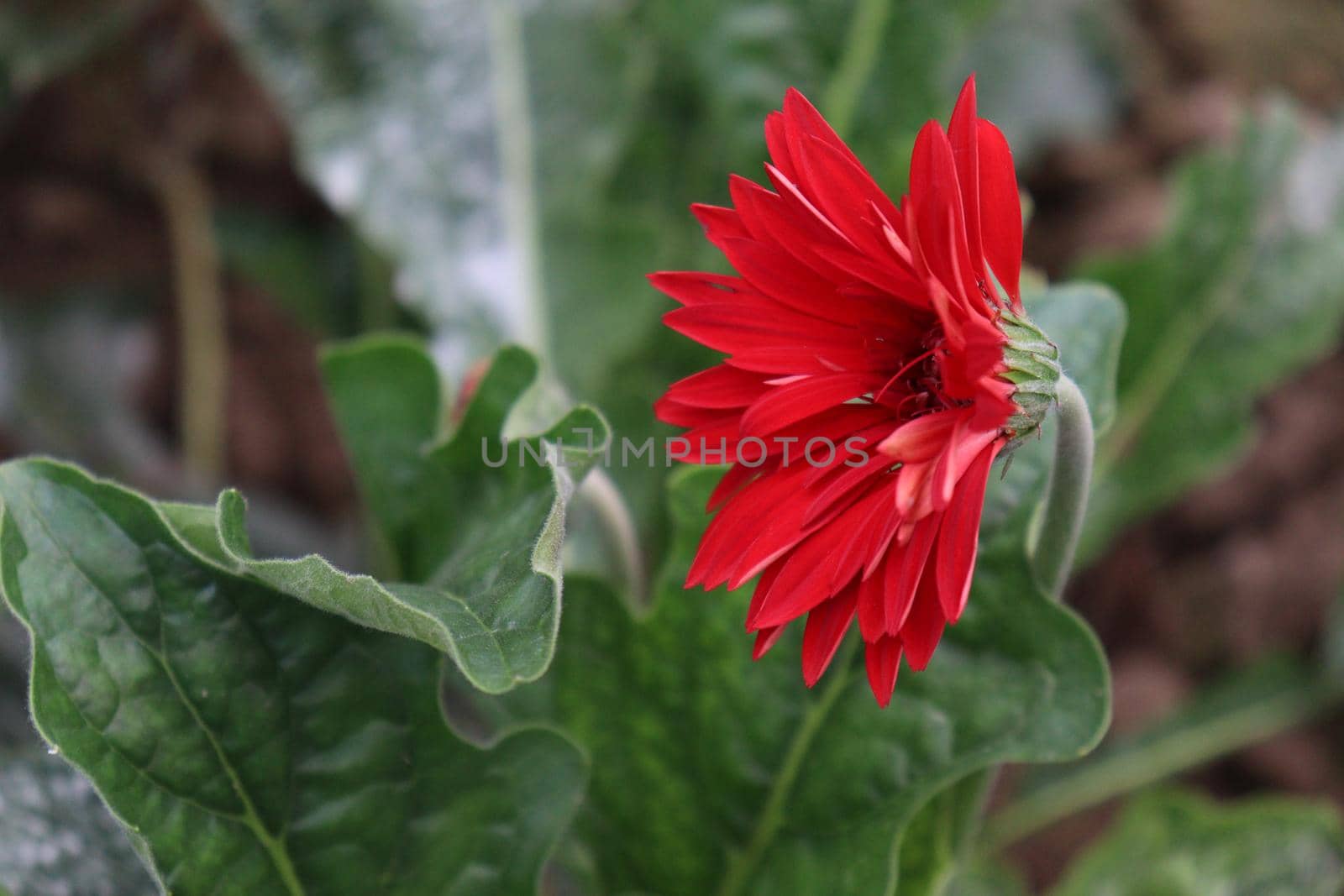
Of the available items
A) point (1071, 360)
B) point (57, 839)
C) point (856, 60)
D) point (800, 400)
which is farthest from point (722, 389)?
point (856, 60)

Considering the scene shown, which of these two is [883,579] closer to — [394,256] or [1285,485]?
[394,256]

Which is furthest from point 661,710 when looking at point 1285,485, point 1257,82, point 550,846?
point 1257,82

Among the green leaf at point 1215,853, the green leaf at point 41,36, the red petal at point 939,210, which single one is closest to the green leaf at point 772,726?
the red petal at point 939,210

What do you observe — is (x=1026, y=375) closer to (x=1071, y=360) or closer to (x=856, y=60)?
(x=1071, y=360)

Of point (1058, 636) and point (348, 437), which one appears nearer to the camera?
point (1058, 636)

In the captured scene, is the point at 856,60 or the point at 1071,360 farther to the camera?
Answer: the point at 856,60

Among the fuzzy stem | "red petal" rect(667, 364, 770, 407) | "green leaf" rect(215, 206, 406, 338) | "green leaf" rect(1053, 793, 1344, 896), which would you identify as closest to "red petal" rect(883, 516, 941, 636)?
"red petal" rect(667, 364, 770, 407)
